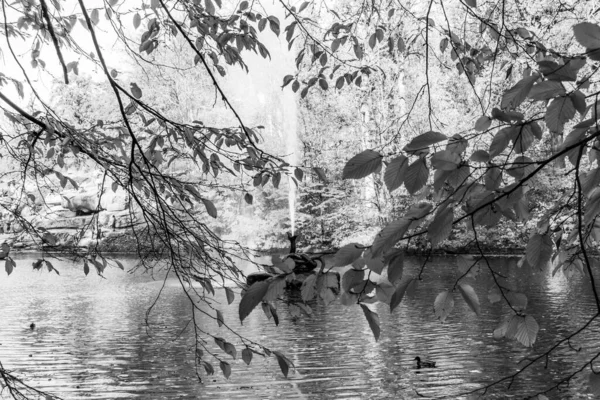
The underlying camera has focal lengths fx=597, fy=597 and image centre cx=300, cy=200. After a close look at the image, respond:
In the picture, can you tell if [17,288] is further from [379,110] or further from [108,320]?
[379,110]

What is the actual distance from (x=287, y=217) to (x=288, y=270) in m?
29.7

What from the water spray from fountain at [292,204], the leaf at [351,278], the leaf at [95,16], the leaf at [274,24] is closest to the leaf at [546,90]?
the leaf at [351,278]

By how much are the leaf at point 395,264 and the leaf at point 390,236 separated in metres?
0.08

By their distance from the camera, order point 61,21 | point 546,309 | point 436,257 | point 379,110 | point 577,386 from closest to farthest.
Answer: point 61,21 < point 577,386 < point 546,309 < point 436,257 < point 379,110

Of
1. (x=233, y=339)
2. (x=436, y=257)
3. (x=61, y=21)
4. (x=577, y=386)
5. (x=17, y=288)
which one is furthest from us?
(x=436, y=257)

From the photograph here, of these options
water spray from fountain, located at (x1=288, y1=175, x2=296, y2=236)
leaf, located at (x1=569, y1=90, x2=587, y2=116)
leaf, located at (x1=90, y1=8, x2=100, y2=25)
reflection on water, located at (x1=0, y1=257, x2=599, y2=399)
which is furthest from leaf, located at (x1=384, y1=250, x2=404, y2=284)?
water spray from fountain, located at (x1=288, y1=175, x2=296, y2=236)

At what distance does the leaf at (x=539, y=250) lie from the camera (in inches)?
46.6

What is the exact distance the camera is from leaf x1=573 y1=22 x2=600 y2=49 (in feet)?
3.24

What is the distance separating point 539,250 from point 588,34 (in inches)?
16.7

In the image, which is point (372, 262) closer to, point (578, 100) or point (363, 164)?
point (363, 164)

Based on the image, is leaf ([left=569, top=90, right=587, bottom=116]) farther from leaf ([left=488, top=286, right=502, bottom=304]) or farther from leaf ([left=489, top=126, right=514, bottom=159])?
leaf ([left=488, top=286, right=502, bottom=304])

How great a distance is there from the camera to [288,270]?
1246 millimetres

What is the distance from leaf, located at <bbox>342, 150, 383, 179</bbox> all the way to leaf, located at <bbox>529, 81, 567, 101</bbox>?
0.97 ft

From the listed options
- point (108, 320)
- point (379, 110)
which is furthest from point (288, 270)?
point (379, 110)
